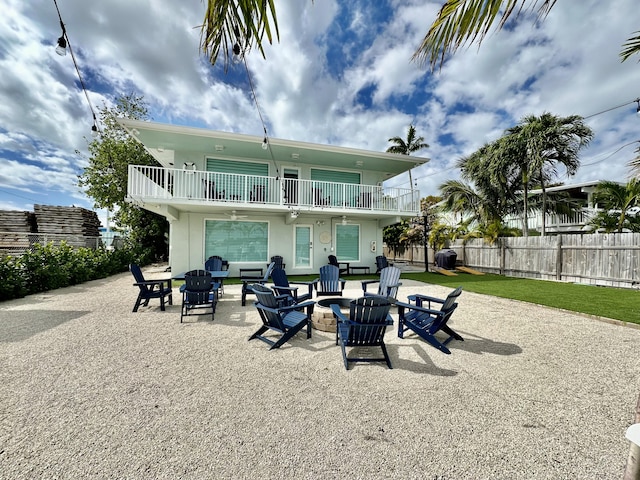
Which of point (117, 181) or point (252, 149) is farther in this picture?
point (117, 181)

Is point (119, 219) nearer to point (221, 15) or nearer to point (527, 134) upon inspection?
point (221, 15)

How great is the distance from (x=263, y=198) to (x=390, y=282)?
7.21 m

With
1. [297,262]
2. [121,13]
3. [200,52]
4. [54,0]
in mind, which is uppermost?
[54,0]

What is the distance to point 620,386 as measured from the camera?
128 inches

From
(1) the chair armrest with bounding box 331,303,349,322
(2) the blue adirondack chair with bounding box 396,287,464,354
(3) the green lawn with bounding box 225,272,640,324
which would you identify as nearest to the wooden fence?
(3) the green lawn with bounding box 225,272,640,324

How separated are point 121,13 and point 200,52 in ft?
9.11

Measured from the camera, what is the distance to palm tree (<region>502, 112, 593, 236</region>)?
13508 millimetres

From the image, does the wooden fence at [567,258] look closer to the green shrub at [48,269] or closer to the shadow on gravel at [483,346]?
the shadow on gravel at [483,346]

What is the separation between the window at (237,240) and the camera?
12289 mm

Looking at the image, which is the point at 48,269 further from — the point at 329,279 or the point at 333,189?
the point at 333,189

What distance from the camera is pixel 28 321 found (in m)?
5.64

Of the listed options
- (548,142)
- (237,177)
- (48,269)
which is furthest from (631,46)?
(548,142)

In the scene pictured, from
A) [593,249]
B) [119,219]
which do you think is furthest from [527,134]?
[119,219]

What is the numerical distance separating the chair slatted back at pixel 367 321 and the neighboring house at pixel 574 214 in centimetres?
2011
